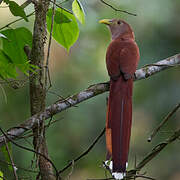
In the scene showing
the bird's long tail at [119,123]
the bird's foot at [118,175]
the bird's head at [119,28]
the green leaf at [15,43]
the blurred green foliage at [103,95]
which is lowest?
the bird's foot at [118,175]

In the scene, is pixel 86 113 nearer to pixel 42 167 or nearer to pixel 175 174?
pixel 175 174

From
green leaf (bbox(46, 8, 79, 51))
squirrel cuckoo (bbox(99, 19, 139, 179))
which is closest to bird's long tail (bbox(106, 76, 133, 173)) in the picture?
squirrel cuckoo (bbox(99, 19, 139, 179))

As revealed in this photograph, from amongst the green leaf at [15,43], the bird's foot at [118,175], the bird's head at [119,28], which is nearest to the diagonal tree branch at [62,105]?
the green leaf at [15,43]

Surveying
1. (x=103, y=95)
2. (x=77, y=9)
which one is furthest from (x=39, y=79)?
(x=103, y=95)

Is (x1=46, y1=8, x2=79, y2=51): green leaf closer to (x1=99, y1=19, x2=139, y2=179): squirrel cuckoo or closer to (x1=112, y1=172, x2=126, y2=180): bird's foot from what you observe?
(x1=99, y1=19, x2=139, y2=179): squirrel cuckoo

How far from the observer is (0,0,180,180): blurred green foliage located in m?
4.09

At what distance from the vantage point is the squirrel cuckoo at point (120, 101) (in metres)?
1.57

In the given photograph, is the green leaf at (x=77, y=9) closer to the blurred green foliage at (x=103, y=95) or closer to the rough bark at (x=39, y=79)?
the rough bark at (x=39, y=79)

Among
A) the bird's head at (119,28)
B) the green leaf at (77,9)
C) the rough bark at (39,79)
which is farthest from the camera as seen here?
the bird's head at (119,28)

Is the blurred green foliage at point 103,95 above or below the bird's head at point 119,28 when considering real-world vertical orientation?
above

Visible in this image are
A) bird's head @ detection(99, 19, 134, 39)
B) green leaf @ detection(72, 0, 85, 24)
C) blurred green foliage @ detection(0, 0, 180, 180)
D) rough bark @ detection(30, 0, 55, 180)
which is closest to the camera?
green leaf @ detection(72, 0, 85, 24)

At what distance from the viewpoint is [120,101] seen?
5.96ft

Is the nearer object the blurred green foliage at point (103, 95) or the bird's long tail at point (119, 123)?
the bird's long tail at point (119, 123)

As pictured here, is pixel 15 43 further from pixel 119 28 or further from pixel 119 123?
pixel 119 28
